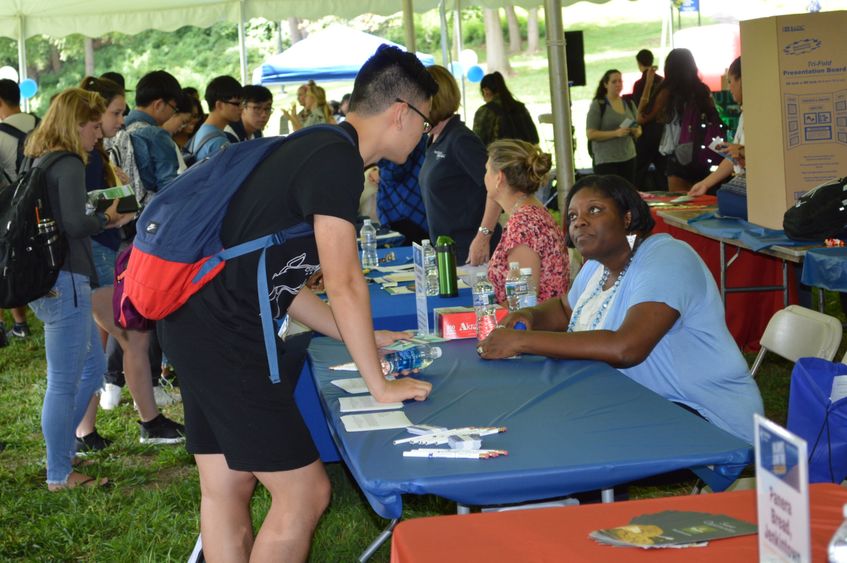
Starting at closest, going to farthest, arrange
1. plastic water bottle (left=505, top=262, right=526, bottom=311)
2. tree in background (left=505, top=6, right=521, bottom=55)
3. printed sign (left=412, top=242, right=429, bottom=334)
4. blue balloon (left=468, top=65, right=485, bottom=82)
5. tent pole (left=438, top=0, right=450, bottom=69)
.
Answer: printed sign (left=412, top=242, right=429, bottom=334), plastic water bottle (left=505, top=262, right=526, bottom=311), tent pole (left=438, top=0, right=450, bottom=69), blue balloon (left=468, top=65, right=485, bottom=82), tree in background (left=505, top=6, right=521, bottom=55)

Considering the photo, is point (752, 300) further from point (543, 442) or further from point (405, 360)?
point (543, 442)

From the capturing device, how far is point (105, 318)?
431 centimetres

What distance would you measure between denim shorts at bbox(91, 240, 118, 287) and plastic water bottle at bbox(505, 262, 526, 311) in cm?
177

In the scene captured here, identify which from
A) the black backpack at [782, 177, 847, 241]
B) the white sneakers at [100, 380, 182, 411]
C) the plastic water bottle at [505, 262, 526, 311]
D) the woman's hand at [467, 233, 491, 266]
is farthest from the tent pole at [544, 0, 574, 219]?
the white sneakers at [100, 380, 182, 411]

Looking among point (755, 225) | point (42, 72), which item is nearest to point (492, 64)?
point (42, 72)

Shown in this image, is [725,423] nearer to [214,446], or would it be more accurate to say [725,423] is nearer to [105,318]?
[214,446]

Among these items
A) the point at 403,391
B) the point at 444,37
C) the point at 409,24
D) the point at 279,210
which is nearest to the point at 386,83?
the point at 279,210

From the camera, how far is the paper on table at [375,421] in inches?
82.6

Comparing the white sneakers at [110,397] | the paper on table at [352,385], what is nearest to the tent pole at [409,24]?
the white sneakers at [110,397]

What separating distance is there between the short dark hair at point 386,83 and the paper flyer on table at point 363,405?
0.63 m

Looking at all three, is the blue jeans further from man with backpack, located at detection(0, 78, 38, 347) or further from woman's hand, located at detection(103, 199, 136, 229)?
man with backpack, located at detection(0, 78, 38, 347)

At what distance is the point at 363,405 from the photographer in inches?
89.8

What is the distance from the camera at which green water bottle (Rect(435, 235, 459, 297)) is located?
3666 mm

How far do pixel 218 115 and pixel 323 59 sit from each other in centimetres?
869
